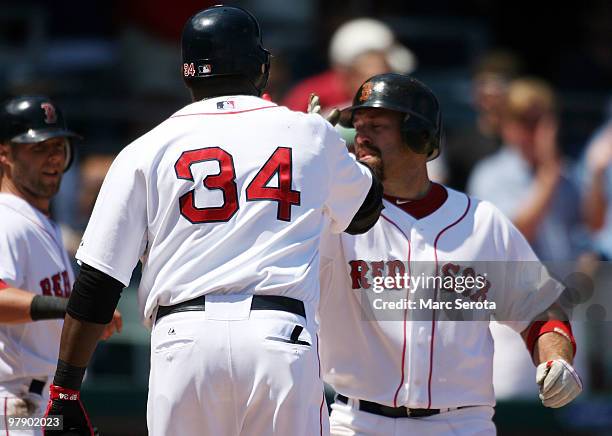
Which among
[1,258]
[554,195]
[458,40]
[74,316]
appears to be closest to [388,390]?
[74,316]

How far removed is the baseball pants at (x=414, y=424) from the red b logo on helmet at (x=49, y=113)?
1.68 meters

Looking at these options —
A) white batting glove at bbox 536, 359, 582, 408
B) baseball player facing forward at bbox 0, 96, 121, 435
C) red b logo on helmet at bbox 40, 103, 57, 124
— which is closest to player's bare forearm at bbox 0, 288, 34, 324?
baseball player facing forward at bbox 0, 96, 121, 435

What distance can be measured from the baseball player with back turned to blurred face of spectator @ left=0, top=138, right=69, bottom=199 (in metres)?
1.10

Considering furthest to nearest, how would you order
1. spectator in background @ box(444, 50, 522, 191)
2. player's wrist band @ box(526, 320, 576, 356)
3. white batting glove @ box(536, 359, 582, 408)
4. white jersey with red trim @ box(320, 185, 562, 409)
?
spectator in background @ box(444, 50, 522, 191), player's wrist band @ box(526, 320, 576, 356), white jersey with red trim @ box(320, 185, 562, 409), white batting glove @ box(536, 359, 582, 408)

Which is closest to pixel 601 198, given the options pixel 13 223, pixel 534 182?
pixel 534 182

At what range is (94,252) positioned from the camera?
3725mm

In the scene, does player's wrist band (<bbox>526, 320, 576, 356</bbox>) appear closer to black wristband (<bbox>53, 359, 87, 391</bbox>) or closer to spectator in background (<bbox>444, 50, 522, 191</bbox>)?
black wristband (<bbox>53, 359, 87, 391</bbox>)

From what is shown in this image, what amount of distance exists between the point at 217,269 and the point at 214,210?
184 millimetres

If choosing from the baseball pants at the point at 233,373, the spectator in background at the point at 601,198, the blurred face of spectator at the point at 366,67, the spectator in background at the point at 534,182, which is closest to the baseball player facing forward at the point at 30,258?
the baseball pants at the point at 233,373

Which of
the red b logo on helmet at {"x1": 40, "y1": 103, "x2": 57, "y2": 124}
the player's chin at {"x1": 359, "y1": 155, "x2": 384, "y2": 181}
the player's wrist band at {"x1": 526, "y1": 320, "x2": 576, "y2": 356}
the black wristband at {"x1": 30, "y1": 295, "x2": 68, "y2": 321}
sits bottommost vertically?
the player's wrist band at {"x1": 526, "y1": 320, "x2": 576, "y2": 356}

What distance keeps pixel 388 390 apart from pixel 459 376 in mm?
270

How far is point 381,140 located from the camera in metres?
4.54

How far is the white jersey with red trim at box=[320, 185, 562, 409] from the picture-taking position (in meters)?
4.32

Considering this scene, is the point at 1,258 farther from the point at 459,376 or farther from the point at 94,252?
the point at 459,376
